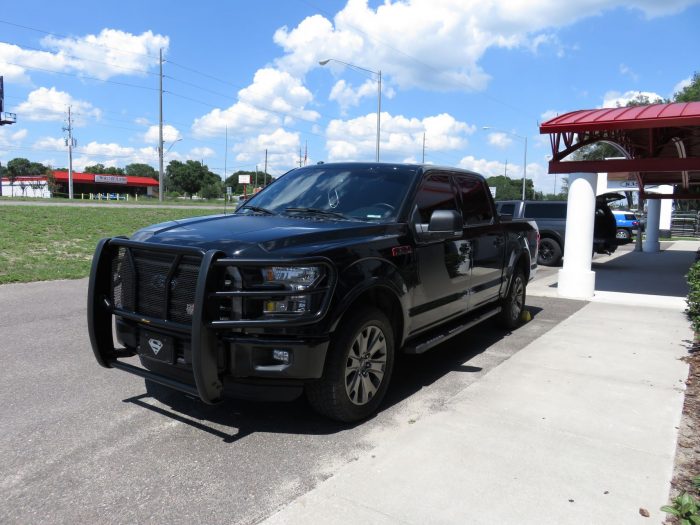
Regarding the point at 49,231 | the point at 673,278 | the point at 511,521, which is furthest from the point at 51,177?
the point at 511,521

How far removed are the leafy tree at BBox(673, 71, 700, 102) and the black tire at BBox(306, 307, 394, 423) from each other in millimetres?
63120

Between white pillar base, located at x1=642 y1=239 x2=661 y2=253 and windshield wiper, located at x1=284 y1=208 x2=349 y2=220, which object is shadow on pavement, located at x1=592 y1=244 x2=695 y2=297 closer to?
white pillar base, located at x1=642 y1=239 x2=661 y2=253

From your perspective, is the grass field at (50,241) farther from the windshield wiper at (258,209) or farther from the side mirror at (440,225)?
the side mirror at (440,225)

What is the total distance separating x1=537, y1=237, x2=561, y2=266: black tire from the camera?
15.7 metres

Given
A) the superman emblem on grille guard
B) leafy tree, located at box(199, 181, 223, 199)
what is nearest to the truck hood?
the superman emblem on grille guard

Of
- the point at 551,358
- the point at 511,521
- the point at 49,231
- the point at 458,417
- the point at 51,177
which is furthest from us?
the point at 51,177

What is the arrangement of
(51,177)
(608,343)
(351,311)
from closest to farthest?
(351,311), (608,343), (51,177)

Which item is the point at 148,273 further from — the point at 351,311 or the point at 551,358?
the point at 551,358

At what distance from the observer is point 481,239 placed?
5.91 meters

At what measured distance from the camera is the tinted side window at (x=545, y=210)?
15930mm

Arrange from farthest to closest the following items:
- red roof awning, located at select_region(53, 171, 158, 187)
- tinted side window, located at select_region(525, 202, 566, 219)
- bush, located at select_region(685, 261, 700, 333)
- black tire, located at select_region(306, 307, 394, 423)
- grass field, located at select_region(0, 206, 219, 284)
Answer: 1. red roof awning, located at select_region(53, 171, 158, 187)
2. tinted side window, located at select_region(525, 202, 566, 219)
3. grass field, located at select_region(0, 206, 219, 284)
4. bush, located at select_region(685, 261, 700, 333)
5. black tire, located at select_region(306, 307, 394, 423)

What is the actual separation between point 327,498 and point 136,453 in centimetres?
135

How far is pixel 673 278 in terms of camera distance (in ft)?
43.6

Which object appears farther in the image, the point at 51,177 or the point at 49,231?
the point at 51,177
